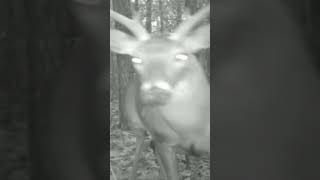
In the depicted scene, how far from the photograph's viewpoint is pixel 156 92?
184 centimetres

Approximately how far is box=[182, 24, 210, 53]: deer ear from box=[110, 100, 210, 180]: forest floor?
41 centimetres

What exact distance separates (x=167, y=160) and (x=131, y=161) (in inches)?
6.5

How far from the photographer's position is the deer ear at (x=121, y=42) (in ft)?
6.05

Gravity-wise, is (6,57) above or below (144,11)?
below

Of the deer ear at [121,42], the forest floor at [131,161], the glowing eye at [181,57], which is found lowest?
the forest floor at [131,161]

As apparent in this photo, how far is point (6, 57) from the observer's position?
181 cm

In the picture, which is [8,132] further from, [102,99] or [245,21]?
[245,21]

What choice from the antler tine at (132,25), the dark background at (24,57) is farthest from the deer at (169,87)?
the dark background at (24,57)

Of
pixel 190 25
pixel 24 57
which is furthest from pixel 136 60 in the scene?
Result: pixel 24 57

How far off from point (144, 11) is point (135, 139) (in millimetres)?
580

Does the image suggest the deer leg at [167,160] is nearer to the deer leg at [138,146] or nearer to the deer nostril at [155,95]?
the deer leg at [138,146]

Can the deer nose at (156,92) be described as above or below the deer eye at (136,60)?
below

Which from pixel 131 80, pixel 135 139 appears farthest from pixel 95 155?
pixel 131 80

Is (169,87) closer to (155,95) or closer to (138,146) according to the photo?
(155,95)
